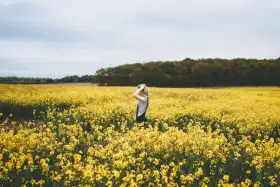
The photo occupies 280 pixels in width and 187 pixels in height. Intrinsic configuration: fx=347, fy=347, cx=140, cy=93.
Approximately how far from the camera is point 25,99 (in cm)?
2158

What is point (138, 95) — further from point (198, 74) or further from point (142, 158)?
point (198, 74)

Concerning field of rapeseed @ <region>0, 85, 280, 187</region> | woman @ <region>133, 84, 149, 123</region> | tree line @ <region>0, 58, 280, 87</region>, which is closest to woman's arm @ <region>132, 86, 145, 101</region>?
woman @ <region>133, 84, 149, 123</region>

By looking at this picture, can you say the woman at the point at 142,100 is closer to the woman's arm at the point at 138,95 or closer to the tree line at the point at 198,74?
the woman's arm at the point at 138,95

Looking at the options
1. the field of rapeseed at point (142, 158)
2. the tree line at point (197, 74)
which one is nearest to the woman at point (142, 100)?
the field of rapeseed at point (142, 158)

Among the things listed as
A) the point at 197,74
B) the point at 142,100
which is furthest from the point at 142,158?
the point at 197,74

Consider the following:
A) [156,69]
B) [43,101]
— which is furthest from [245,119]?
[156,69]

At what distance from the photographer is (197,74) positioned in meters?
67.2

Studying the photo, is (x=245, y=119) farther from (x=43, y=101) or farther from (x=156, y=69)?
(x=156, y=69)

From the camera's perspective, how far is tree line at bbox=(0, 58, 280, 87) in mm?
65312

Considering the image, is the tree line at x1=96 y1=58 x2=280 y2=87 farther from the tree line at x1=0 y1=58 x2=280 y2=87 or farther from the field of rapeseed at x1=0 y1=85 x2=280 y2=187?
the field of rapeseed at x1=0 y1=85 x2=280 y2=187

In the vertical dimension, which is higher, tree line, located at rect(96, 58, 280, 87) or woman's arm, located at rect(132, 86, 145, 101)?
tree line, located at rect(96, 58, 280, 87)

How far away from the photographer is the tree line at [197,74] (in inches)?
2571

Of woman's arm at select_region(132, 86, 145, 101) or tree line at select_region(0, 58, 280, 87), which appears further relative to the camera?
tree line at select_region(0, 58, 280, 87)

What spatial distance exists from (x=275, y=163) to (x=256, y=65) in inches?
2429
